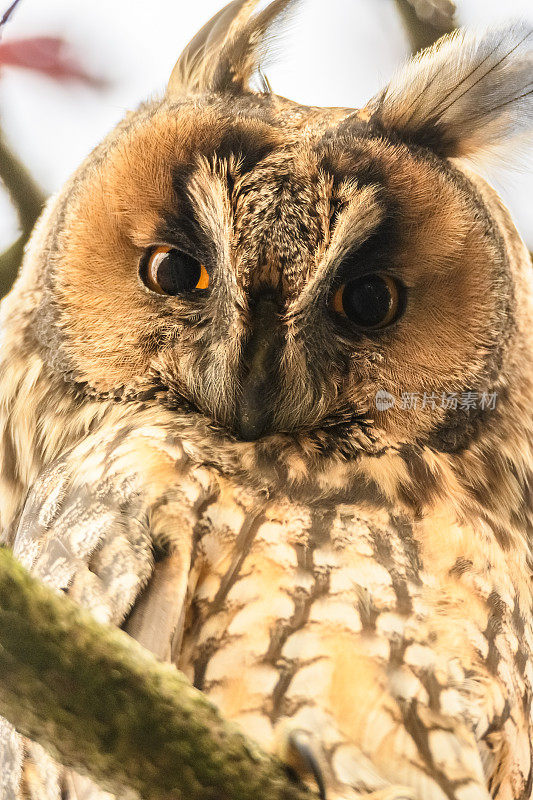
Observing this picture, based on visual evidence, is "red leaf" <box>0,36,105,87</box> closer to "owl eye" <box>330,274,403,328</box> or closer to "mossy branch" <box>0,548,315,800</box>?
"owl eye" <box>330,274,403,328</box>

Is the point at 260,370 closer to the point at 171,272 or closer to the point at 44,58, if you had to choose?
the point at 171,272

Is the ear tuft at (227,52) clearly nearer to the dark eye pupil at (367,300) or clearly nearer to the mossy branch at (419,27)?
the mossy branch at (419,27)

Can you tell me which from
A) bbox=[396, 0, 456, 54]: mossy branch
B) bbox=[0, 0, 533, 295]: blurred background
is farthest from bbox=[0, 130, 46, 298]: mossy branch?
bbox=[396, 0, 456, 54]: mossy branch

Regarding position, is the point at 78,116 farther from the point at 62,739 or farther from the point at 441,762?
the point at 441,762

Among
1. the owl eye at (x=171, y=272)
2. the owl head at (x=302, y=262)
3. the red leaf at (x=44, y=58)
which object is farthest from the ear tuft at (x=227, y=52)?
the owl eye at (x=171, y=272)

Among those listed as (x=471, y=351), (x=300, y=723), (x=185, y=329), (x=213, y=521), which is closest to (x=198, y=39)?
Result: (x=185, y=329)

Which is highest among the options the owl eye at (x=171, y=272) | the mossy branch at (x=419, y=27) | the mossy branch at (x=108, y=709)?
the mossy branch at (x=419, y=27)

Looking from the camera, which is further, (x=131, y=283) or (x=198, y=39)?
(x=198, y=39)
